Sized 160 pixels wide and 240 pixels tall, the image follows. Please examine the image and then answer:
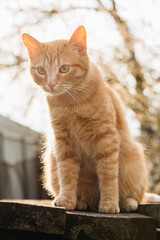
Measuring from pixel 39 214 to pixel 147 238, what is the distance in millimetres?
641

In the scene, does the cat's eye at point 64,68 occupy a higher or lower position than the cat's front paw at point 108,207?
higher

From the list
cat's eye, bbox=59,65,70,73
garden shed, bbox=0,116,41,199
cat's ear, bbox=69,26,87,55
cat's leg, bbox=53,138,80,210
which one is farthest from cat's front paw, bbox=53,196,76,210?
garden shed, bbox=0,116,41,199

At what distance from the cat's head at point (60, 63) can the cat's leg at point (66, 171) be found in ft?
1.43

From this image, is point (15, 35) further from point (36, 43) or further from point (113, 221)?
point (113, 221)

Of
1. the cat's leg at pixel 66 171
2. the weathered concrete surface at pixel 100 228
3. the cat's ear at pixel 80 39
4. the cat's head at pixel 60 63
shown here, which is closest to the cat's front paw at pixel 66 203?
the cat's leg at pixel 66 171

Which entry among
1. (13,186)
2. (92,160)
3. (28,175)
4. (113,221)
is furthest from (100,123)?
(28,175)

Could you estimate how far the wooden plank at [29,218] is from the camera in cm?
153

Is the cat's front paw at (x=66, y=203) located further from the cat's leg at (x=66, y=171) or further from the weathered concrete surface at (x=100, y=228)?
the weathered concrete surface at (x=100, y=228)

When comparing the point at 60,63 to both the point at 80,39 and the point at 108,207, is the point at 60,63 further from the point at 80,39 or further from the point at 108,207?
the point at 108,207

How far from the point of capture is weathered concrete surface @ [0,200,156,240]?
1531 mm

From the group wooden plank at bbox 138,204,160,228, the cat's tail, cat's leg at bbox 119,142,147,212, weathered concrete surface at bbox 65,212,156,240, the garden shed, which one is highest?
the garden shed

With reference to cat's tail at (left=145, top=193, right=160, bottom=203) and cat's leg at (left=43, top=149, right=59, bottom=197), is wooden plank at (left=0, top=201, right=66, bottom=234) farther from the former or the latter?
cat's tail at (left=145, top=193, right=160, bottom=203)

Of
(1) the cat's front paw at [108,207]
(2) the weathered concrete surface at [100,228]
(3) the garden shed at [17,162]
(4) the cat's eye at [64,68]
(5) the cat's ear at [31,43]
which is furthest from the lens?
(3) the garden shed at [17,162]

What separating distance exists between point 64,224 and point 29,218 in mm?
184
